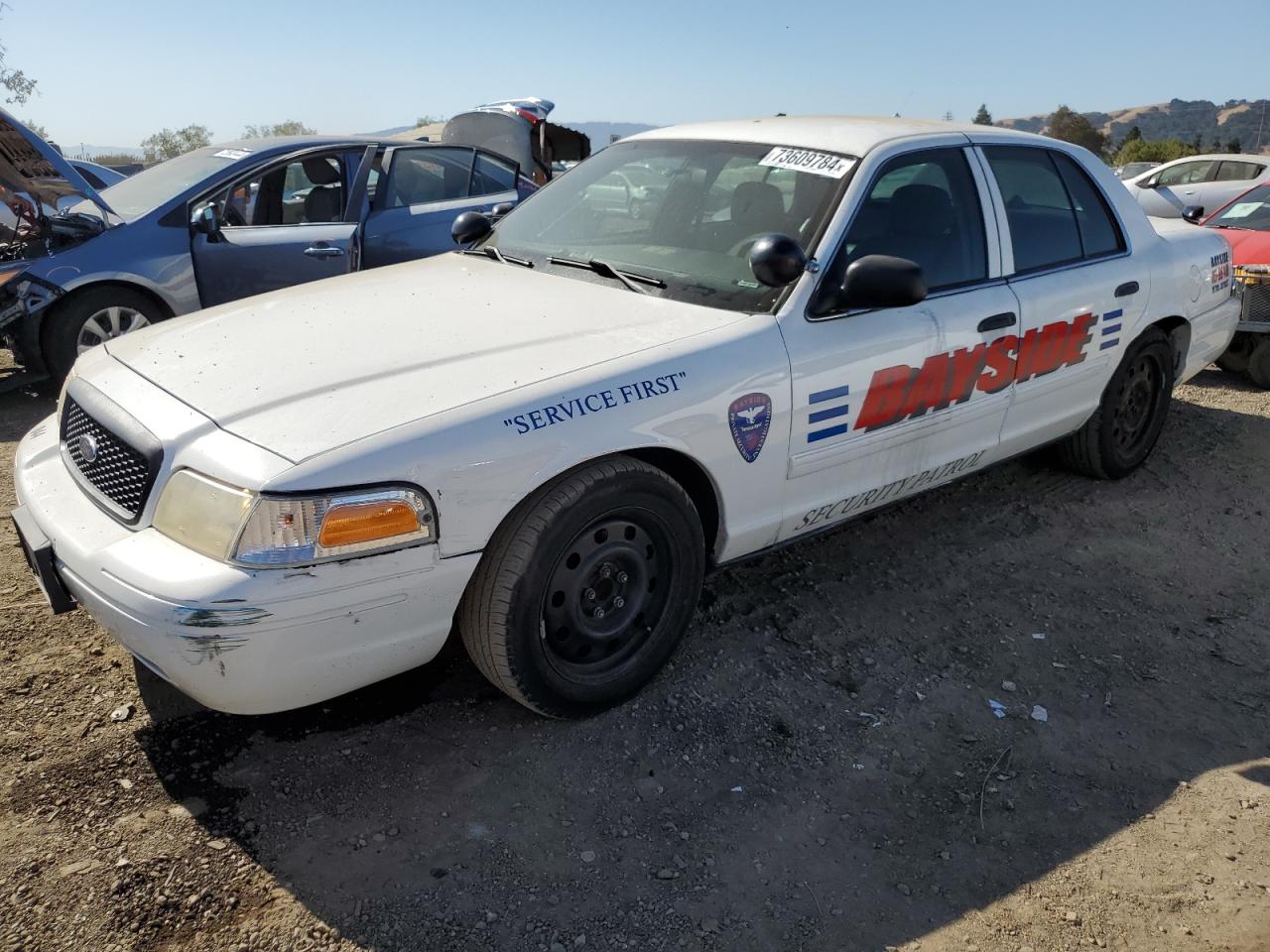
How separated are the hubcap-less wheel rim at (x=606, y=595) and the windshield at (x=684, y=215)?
31.9 inches

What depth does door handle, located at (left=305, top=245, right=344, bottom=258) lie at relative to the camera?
594cm

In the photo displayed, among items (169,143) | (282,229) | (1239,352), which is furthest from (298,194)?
(169,143)

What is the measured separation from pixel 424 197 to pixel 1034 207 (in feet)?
13.4

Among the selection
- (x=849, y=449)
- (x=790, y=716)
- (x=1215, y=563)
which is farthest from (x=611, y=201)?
(x=1215, y=563)

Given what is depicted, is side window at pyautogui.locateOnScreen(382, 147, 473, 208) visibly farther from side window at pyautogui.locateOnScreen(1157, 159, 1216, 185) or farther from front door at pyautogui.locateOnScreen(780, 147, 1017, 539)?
side window at pyautogui.locateOnScreen(1157, 159, 1216, 185)

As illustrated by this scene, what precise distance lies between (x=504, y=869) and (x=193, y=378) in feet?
5.03

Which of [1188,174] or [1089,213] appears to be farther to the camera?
[1188,174]

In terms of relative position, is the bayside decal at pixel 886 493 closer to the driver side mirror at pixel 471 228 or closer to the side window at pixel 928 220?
the side window at pixel 928 220

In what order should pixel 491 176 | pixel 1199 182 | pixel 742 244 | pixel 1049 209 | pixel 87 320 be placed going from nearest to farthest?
pixel 742 244, pixel 1049 209, pixel 87 320, pixel 491 176, pixel 1199 182

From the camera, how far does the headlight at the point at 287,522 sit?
2.21m

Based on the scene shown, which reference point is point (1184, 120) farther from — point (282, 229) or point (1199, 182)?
point (282, 229)

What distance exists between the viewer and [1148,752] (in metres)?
2.94

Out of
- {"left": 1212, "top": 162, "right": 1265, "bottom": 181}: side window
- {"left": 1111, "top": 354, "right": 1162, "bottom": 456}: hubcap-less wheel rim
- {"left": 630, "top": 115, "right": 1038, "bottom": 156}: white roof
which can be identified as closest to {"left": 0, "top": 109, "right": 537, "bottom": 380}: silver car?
{"left": 630, "top": 115, "right": 1038, "bottom": 156}: white roof

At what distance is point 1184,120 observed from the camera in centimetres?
10412
